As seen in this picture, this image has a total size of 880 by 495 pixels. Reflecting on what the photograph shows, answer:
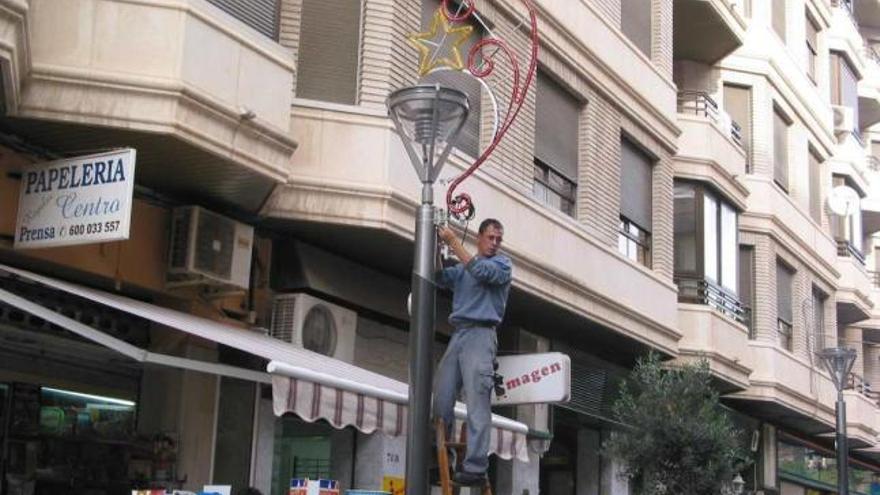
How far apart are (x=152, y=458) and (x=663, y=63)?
1172cm

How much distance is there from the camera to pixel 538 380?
11977mm

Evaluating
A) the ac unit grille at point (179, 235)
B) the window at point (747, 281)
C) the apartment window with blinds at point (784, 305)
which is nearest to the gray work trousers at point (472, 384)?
the ac unit grille at point (179, 235)

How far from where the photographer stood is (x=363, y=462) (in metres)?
13.5

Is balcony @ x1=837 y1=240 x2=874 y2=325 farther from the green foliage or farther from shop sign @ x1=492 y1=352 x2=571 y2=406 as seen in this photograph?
shop sign @ x1=492 y1=352 x2=571 y2=406

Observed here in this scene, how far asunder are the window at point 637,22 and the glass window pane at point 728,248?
4159 millimetres

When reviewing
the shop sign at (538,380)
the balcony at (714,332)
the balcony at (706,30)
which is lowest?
the shop sign at (538,380)

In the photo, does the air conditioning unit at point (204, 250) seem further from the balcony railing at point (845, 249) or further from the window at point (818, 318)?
the balcony railing at point (845, 249)

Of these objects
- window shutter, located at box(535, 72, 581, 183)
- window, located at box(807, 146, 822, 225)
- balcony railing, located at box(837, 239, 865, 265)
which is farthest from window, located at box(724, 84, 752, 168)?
window shutter, located at box(535, 72, 581, 183)

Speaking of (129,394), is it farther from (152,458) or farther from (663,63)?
(663,63)

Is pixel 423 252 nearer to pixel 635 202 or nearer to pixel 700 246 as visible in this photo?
pixel 635 202

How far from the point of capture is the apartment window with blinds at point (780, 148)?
86.9 feet

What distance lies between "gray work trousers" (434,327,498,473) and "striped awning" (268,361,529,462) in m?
1.30

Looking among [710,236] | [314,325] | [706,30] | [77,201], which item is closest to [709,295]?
[710,236]

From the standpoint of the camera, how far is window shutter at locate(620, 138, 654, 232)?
725 inches
